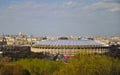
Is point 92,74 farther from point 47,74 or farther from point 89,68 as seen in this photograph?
point 47,74

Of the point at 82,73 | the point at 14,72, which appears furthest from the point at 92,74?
the point at 14,72

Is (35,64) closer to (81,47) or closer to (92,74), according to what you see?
(92,74)

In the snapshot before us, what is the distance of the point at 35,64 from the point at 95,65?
10.0 m

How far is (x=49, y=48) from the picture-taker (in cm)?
7494

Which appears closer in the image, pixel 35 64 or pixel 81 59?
pixel 81 59

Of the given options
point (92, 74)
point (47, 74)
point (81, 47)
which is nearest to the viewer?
point (92, 74)

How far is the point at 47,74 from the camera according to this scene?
108 ft

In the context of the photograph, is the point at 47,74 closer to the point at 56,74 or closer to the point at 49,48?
the point at 56,74

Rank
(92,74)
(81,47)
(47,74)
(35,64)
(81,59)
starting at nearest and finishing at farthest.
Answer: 1. (92,74)
2. (81,59)
3. (47,74)
4. (35,64)
5. (81,47)

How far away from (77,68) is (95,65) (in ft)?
4.00

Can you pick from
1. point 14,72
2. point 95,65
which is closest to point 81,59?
point 95,65

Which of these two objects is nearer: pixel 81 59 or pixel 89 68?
pixel 89 68

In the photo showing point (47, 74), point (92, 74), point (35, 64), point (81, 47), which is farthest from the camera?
point (81, 47)

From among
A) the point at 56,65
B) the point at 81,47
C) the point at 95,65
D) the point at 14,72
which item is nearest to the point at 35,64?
the point at 56,65
